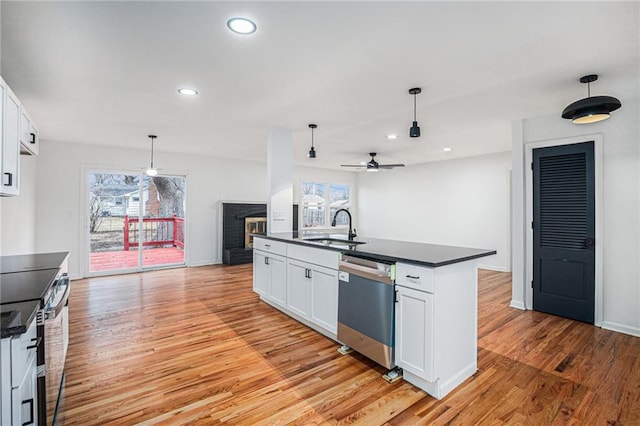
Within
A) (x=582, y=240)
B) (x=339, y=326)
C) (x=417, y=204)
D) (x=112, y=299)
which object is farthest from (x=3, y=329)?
(x=417, y=204)

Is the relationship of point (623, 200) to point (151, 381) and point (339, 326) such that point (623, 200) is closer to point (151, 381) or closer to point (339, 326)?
point (339, 326)

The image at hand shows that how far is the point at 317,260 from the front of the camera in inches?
123

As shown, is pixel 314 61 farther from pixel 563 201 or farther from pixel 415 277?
pixel 563 201

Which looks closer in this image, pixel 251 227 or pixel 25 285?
pixel 25 285

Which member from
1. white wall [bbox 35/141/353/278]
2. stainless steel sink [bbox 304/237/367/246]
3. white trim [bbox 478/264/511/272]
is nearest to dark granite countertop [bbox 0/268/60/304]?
stainless steel sink [bbox 304/237/367/246]

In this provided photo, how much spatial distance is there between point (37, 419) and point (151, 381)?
100 centimetres

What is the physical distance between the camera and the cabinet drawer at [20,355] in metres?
1.17

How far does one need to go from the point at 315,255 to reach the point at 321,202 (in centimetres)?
626

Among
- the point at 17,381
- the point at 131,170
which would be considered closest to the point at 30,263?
the point at 17,381

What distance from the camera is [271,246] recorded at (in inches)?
156

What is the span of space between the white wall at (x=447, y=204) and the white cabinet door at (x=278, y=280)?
16.3 ft

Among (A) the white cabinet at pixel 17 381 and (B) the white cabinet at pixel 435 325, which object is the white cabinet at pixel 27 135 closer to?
(A) the white cabinet at pixel 17 381

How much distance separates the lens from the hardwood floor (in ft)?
6.43

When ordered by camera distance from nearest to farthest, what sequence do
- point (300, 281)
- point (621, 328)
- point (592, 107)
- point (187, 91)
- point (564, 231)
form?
point (592, 107)
point (187, 91)
point (621, 328)
point (300, 281)
point (564, 231)
